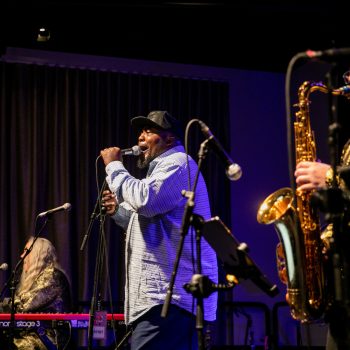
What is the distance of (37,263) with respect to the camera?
6.52 metres

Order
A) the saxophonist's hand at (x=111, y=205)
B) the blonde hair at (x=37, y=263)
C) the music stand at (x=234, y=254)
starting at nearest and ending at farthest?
the music stand at (x=234, y=254)
the saxophonist's hand at (x=111, y=205)
the blonde hair at (x=37, y=263)

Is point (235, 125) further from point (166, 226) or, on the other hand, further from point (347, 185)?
point (347, 185)

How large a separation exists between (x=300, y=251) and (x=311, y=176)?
446mm

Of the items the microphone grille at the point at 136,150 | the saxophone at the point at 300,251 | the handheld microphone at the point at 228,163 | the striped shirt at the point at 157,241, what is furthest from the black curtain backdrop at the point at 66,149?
the handheld microphone at the point at 228,163

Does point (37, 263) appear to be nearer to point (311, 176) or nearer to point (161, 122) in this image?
point (161, 122)

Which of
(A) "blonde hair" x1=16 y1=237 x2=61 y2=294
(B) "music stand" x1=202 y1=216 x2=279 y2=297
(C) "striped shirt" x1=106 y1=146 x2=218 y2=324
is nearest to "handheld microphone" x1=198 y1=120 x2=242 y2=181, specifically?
(B) "music stand" x1=202 y1=216 x2=279 y2=297

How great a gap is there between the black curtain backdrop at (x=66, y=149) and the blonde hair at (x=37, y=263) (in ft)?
3.59

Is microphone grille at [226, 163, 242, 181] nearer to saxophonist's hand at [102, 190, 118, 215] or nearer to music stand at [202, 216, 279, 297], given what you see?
music stand at [202, 216, 279, 297]

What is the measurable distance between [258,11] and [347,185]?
14.4 feet

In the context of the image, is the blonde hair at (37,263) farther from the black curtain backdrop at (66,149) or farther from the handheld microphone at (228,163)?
the handheld microphone at (228,163)

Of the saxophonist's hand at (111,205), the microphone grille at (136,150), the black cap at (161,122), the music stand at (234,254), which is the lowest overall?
the music stand at (234,254)

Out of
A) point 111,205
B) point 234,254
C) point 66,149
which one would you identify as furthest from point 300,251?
point 66,149

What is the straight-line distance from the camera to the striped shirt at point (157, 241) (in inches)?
138

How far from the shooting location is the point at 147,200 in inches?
140
